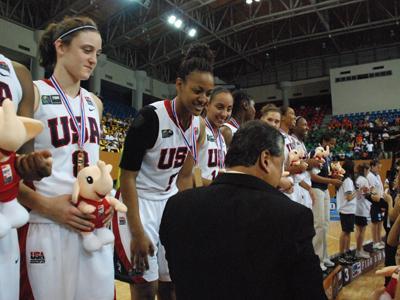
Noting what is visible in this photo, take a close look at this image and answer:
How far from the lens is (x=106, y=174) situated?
158 centimetres

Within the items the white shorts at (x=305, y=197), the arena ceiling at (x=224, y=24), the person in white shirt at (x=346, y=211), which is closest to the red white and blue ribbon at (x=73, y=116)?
the white shorts at (x=305, y=197)

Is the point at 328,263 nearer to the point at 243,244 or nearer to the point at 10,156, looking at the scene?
the point at 243,244

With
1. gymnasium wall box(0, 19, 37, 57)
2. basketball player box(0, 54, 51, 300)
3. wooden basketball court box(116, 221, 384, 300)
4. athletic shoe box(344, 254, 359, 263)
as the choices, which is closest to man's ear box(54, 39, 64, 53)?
basketball player box(0, 54, 51, 300)

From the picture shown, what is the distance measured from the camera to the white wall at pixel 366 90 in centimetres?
1861

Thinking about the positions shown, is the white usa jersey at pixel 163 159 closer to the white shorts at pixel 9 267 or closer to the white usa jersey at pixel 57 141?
the white usa jersey at pixel 57 141

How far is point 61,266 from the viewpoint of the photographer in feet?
5.24

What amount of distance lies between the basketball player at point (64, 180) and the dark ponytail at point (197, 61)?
609 mm

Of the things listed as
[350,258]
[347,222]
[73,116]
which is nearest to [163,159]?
[73,116]

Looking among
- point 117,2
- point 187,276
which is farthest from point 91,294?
point 117,2

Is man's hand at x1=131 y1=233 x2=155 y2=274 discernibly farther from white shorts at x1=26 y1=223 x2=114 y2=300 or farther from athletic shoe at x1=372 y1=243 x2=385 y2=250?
athletic shoe at x1=372 y1=243 x2=385 y2=250

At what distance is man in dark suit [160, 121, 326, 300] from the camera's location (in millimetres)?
1203

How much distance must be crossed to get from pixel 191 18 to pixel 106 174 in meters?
14.3

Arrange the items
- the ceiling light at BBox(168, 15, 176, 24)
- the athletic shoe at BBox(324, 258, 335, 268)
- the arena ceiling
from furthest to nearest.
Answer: the ceiling light at BBox(168, 15, 176, 24)
the arena ceiling
the athletic shoe at BBox(324, 258, 335, 268)

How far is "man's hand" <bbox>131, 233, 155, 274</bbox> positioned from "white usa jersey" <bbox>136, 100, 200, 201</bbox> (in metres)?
0.35
